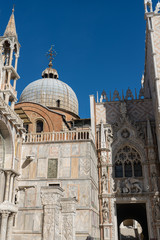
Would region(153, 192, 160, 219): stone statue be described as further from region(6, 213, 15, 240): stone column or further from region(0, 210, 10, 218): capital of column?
region(0, 210, 10, 218): capital of column

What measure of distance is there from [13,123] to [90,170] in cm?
551

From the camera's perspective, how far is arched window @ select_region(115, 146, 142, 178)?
64.7ft

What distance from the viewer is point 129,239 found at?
32.4 m

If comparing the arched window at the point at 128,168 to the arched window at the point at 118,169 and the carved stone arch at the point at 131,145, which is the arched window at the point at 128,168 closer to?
the arched window at the point at 118,169

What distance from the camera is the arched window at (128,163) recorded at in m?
19.7

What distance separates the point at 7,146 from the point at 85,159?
4.83 metres

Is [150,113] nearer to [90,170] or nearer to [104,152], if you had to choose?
[104,152]

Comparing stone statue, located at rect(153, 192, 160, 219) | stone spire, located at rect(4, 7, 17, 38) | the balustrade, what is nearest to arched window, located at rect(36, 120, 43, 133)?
the balustrade

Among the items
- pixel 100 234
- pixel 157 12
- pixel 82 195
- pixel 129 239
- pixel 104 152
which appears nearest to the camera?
pixel 82 195

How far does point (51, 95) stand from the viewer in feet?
96.6

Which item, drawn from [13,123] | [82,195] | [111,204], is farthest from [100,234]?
[13,123]

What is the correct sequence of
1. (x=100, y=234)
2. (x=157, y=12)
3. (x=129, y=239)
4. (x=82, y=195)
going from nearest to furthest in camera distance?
(x=82, y=195) → (x=100, y=234) → (x=157, y=12) → (x=129, y=239)

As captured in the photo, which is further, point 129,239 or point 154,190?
point 129,239

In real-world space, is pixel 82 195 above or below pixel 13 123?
below
